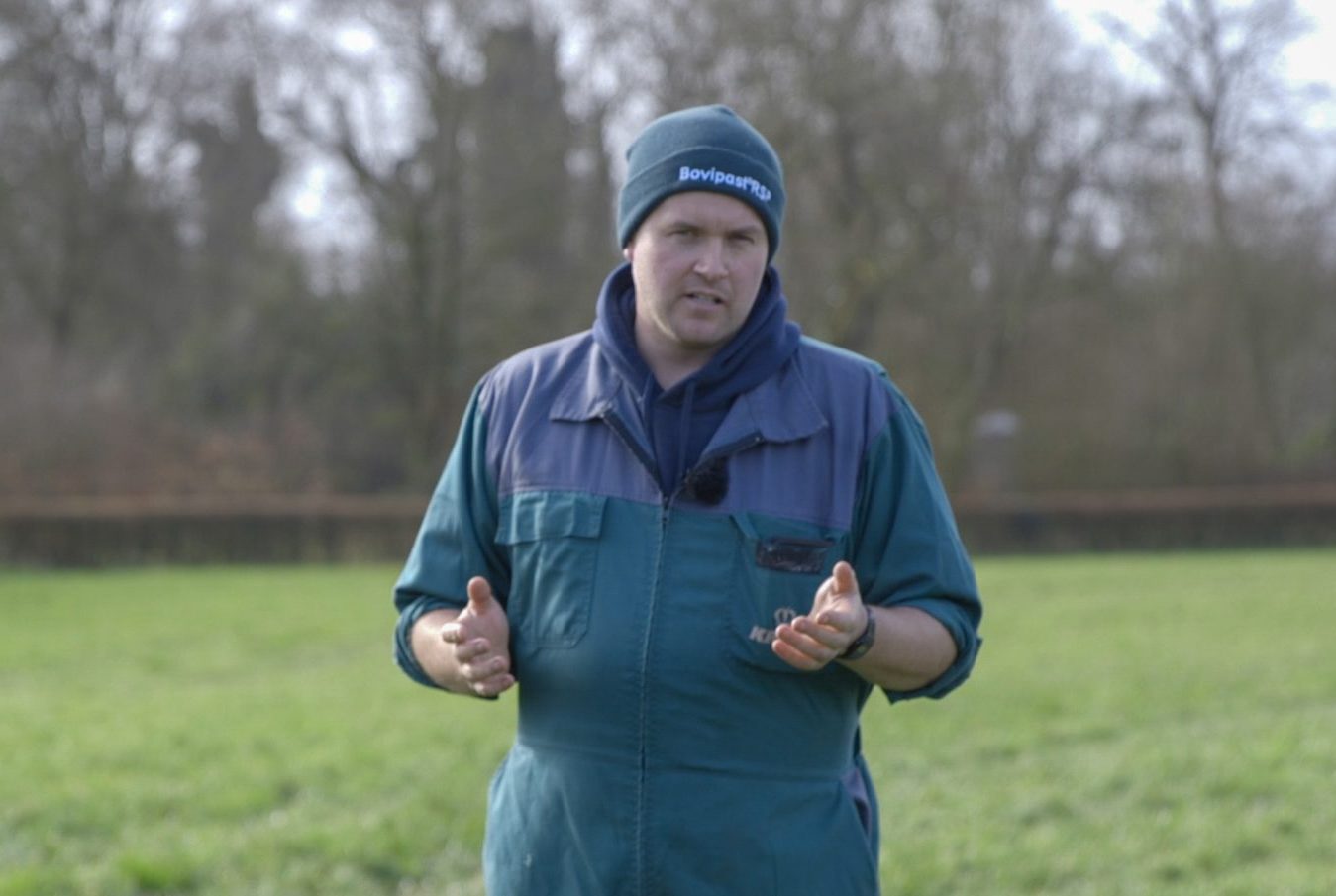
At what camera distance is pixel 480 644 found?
8.57 ft

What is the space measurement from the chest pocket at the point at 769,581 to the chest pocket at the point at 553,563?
25 cm

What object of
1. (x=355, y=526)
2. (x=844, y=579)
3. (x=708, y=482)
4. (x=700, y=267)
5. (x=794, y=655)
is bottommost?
(x=355, y=526)

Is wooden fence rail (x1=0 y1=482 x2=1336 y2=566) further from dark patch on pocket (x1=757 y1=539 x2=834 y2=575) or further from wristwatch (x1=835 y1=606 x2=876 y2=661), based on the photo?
wristwatch (x1=835 y1=606 x2=876 y2=661)

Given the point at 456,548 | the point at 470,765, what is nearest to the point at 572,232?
the point at 470,765

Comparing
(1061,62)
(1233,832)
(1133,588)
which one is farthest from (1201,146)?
(1233,832)

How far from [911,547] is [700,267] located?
567 millimetres

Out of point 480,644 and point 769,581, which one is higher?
point 769,581

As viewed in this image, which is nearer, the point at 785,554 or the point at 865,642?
the point at 865,642

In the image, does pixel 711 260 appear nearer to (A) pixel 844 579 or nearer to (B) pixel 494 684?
(A) pixel 844 579

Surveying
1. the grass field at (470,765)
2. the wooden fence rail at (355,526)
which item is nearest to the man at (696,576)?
the grass field at (470,765)

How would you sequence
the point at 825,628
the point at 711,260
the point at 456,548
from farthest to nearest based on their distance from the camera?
1. the point at 456,548
2. the point at 711,260
3. the point at 825,628

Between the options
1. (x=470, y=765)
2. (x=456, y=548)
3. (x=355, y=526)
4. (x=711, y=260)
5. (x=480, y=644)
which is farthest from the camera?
(x=355, y=526)

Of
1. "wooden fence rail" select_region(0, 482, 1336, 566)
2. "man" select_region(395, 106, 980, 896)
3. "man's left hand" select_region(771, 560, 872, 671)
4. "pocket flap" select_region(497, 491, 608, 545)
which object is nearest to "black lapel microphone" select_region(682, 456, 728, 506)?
"man" select_region(395, 106, 980, 896)

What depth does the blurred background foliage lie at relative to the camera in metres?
29.1
